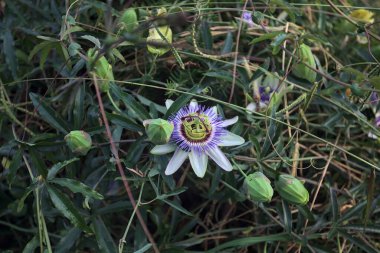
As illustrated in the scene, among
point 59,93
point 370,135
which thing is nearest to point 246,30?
point 370,135

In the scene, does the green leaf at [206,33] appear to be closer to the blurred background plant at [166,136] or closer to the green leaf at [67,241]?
the blurred background plant at [166,136]

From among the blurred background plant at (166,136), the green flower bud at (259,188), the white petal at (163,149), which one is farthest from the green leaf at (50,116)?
the green flower bud at (259,188)

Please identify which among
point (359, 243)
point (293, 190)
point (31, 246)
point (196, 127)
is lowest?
point (359, 243)

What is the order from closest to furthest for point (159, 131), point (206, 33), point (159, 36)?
point (159, 131), point (159, 36), point (206, 33)

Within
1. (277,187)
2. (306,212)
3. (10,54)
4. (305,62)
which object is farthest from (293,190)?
(10,54)

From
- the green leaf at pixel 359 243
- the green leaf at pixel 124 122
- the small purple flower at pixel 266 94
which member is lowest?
the green leaf at pixel 359 243

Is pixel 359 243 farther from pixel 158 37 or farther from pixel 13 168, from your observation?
pixel 13 168
